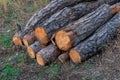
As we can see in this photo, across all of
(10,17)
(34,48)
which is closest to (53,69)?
(34,48)

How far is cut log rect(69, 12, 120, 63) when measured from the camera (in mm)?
5508

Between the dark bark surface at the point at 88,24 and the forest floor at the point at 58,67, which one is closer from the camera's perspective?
the forest floor at the point at 58,67

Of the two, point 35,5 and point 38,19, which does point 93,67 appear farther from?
point 35,5

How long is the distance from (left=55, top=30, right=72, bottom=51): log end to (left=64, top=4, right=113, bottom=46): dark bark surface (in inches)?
3.2

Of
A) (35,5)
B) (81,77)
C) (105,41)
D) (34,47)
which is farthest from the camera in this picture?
(35,5)

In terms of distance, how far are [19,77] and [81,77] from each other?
1.24 metres

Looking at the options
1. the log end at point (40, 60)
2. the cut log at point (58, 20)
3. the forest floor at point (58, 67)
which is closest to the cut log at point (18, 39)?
the forest floor at point (58, 67)

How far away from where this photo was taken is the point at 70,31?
219 inches

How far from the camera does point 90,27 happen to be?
5781 millimetres

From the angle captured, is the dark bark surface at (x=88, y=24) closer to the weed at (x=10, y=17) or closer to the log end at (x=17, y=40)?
the log end at (x=17, y=40)

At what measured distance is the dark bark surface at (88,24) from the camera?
5566mm

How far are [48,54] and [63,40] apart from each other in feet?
1.56

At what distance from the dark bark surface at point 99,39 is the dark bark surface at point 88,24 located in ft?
0.34

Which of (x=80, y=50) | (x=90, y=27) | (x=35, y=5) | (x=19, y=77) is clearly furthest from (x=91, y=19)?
(x=35, y=5)
